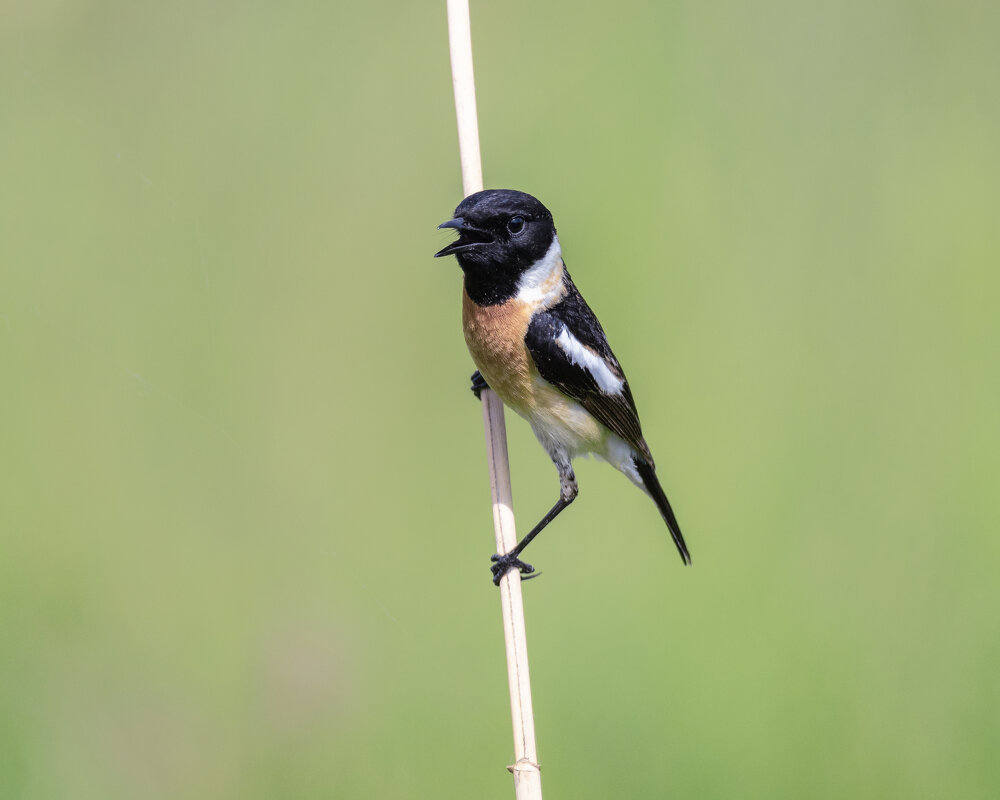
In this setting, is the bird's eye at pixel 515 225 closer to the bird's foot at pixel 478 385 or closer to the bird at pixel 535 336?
the bird at pixel 535 336

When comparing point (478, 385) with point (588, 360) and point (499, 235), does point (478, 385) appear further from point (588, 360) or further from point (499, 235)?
point (499, 235)

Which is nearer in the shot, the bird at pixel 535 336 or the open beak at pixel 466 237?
the open beak at pixel 466 237

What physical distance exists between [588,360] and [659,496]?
78 cm

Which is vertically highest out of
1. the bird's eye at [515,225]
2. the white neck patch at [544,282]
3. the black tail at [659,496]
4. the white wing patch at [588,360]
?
the bird's eye at [515,225]

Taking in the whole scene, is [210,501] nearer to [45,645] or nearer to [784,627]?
[45,645]

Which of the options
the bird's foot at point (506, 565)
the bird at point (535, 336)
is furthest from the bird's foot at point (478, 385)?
the bird's foot at point (506, 565)

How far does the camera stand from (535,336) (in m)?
3.46

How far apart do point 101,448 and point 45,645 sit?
100 centimetres

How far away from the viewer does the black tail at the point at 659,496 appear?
13.1 feet

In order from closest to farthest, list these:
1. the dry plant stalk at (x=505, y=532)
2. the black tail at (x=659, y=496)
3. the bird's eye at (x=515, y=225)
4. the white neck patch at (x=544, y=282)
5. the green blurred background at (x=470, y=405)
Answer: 1. the dry plant stalk at (x=505, y=532)
2. the bird's eye at (x=515, y=225)
3. the white neck patch at (x=544, y=282)
4. the black tail at (x=659, y=496)
5. the green blurred background at (x=470, y=405)

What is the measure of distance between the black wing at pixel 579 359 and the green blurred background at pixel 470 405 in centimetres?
135

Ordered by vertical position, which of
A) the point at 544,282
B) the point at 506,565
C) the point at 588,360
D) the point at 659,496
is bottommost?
the point at 506,565

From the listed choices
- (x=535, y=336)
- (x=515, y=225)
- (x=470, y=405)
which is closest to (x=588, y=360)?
(x=535, y=336)

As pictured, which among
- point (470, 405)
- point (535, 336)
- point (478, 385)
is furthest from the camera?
point (470, 405)
